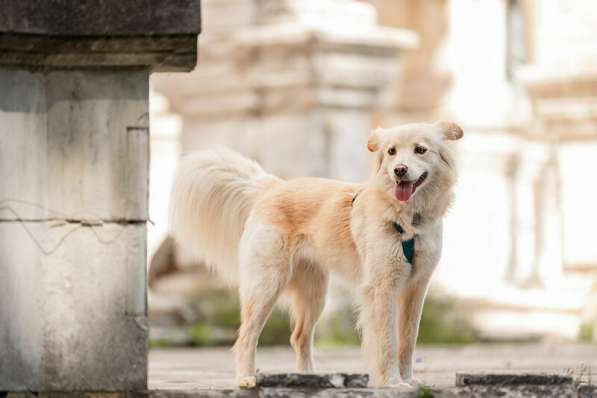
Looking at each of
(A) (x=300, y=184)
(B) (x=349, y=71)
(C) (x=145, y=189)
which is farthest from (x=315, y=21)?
(C) (x=145, y=189)

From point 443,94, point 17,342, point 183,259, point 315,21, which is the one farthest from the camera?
point 443,94

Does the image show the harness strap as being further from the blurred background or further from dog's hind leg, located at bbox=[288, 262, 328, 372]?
the blurred background

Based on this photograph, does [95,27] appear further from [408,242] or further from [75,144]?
[408,242]

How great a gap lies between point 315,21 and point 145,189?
7903mm

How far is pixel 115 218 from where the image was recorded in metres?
6.82

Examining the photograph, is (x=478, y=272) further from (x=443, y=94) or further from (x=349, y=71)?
(x=349, y=71)

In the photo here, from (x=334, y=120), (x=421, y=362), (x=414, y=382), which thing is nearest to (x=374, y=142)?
(x=414, y=382)

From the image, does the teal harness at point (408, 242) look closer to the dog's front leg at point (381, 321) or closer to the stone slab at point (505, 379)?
the dog's front leg at point (381, 321)

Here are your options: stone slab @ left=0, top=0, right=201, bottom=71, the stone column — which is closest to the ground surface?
stone slab @ left=0, top=0, right=201, bottom=71

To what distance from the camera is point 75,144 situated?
6.82 m

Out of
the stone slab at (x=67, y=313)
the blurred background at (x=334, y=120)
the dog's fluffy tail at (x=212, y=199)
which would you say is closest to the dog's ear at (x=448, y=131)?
the dog's fluffy tail at (x=212, y=199)

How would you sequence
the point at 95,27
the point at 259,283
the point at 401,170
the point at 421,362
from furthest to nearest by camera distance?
the point at 421,362 < the point at 259,283 < the point at 401,170 < the point at 95,27

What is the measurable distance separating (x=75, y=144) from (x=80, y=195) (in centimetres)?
18

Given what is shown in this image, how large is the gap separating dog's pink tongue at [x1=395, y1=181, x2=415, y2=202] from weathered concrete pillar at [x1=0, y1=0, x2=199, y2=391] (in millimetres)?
1093
